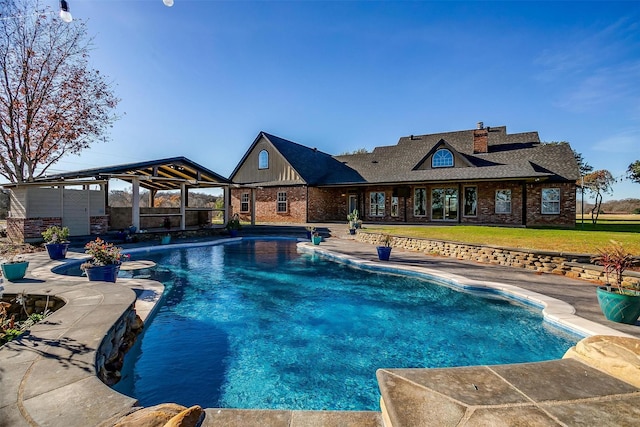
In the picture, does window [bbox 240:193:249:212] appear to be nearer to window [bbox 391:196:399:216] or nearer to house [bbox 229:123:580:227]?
house [bbox 229:123:580:227]

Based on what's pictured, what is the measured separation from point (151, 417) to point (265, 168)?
24835 millimetres

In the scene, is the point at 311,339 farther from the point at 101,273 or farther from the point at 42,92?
the point at 42,92

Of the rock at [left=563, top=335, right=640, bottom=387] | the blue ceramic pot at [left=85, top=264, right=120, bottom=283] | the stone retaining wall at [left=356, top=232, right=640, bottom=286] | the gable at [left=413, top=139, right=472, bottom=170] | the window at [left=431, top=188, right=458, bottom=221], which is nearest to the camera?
the rock at [left=563, top=335, right=640, bottom=387]

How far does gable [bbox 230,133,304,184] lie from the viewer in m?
24.2

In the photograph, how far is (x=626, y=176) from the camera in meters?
26.1

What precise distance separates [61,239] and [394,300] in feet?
35.1

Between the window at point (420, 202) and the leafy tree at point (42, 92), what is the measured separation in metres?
21.8

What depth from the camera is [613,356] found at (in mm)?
2217

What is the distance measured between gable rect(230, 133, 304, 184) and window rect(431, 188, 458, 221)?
32.4 ft

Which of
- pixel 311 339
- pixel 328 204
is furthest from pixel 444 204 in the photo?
pixel 311 339

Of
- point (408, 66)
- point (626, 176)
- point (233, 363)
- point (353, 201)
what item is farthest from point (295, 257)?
point (626, 176)

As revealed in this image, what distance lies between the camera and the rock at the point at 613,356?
2.07 m

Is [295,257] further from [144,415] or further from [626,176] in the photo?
[626,176]

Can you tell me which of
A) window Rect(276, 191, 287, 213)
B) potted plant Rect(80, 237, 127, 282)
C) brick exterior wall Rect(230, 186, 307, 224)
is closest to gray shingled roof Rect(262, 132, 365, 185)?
brick exterior wall Rect(230, 186, 307, 224)
